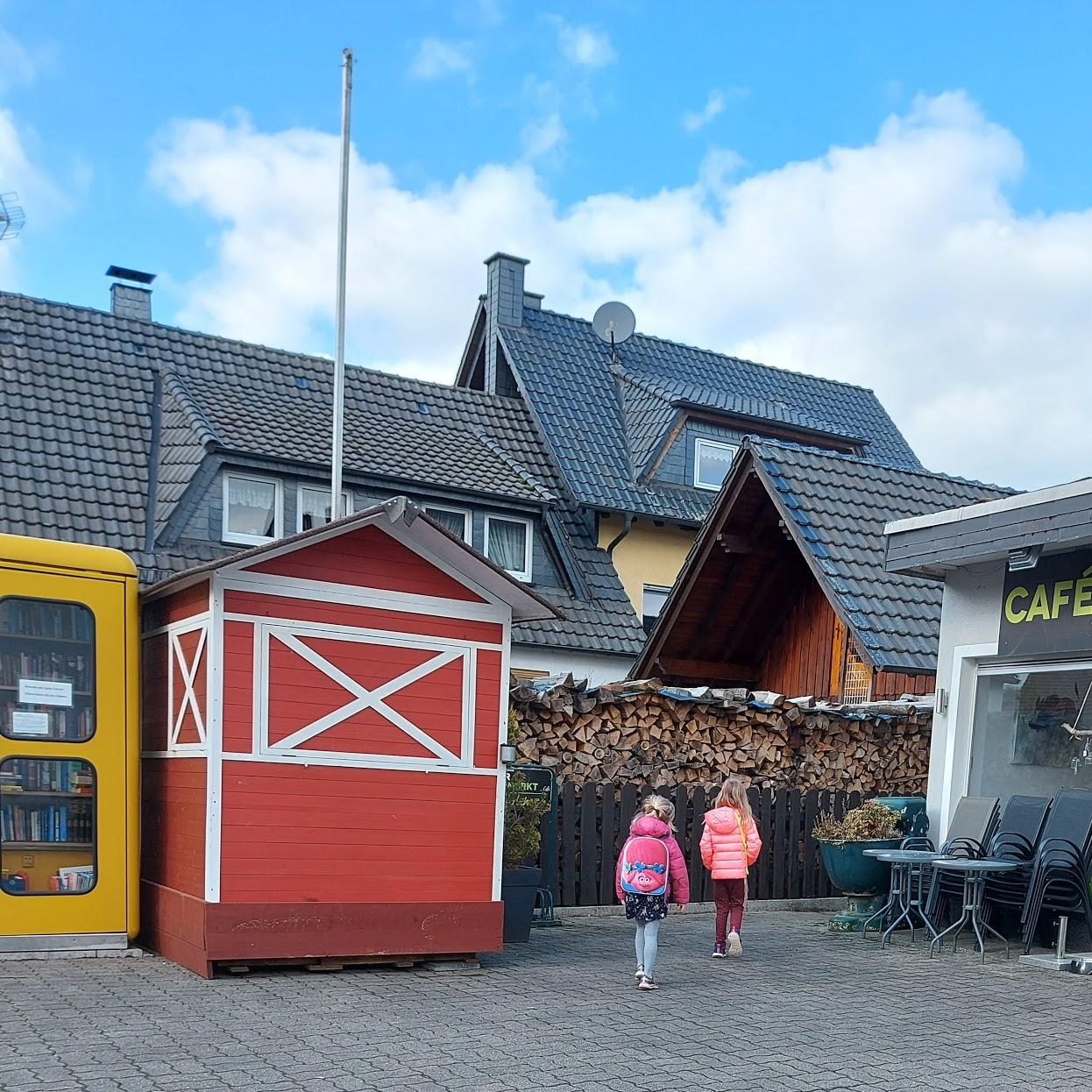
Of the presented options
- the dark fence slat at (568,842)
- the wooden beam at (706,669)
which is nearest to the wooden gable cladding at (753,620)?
the wooden beam at (706,669)

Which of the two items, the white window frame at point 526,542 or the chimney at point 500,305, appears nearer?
the white window frame at point 526,542

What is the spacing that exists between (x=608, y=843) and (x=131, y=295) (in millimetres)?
14995

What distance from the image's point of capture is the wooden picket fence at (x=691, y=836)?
12.3m

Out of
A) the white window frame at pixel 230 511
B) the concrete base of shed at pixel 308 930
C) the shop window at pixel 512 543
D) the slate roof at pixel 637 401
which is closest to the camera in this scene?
the concrete base of shed at pixel 308 930

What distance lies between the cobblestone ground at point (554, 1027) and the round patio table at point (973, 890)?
0.38m

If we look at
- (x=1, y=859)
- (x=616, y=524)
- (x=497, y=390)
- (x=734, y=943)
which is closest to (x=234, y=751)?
(x=1, y=859)

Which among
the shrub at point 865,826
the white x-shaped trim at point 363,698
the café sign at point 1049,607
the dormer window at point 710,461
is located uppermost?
the dormer window at point 710,461

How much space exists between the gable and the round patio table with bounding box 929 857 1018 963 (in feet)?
13.8

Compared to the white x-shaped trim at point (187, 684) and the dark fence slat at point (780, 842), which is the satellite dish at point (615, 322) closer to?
the dark fence slat at point (780, 842)

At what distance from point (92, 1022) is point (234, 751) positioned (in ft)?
6.56

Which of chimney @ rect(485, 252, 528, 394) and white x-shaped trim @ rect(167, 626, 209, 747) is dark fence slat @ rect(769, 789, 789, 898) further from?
chimney @ rect(485, 252, 528, 394)

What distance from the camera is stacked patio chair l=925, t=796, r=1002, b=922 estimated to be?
36.2ft

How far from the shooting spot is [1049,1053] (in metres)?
7.16

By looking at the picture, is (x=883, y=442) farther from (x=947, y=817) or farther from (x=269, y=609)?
(x=269, y=609)
